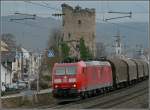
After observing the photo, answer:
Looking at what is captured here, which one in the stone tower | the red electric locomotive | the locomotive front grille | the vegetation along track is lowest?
the vegetation along track

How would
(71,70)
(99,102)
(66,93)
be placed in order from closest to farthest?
(99,102), (66,93), (71,70)

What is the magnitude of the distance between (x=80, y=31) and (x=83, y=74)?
150 feet

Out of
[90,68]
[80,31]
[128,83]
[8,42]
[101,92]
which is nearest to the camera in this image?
[90,68]

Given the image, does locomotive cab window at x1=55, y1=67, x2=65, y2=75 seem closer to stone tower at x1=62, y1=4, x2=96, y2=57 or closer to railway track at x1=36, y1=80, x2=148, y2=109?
railway track at x1=36, y1=80, x2=148, y2=109

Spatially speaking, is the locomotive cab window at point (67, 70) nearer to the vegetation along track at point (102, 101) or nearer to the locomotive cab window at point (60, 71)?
the locomotive cab window at point (60, 71)

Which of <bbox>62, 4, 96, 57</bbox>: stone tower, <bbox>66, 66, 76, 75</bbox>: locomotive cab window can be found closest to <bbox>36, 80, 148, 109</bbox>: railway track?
<bbox>66, 66, 76, 75</bbox>: locomotive cab window

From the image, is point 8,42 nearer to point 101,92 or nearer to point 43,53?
point 43,53

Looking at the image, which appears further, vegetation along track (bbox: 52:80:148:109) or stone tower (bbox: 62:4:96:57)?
stone tower (bbox: 62:4:96:57)

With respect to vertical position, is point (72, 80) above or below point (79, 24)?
below

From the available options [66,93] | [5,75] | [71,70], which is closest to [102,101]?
[66,93]

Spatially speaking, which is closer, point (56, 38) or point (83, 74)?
point (83, 74)

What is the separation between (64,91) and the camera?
2834cm

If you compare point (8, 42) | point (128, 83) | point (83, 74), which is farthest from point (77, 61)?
point (8, 42)

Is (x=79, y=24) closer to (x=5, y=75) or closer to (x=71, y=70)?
(x=5, y=75)
